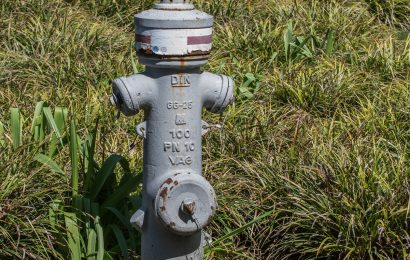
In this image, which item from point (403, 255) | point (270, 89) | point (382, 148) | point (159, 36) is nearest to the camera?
point (159, 36)

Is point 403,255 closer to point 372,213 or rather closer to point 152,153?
point 372,213

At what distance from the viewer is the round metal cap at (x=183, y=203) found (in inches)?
134

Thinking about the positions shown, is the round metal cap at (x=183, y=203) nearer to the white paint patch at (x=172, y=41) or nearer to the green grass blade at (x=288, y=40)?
the white paint patch at (x=172, y=41)

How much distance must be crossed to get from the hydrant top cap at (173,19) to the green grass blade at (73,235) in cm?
94

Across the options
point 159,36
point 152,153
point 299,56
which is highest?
point 159,36

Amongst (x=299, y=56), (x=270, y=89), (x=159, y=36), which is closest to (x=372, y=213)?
(x=159, y=36)

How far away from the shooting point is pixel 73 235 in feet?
12.2

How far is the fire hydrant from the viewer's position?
3.30 meters

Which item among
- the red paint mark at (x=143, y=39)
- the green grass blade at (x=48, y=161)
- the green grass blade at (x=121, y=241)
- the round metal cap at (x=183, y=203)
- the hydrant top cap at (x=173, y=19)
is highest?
the hydrant top cap at (x=173, y=19)

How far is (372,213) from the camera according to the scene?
3.96 meters

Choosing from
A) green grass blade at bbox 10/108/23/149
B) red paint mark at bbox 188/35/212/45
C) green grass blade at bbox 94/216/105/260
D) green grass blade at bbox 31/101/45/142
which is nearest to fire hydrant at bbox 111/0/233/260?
red paint mark at bbox 188/35/212/45

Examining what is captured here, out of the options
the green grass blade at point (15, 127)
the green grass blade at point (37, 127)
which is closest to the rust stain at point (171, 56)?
the green grass blade at point (15, 127)

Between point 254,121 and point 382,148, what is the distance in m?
0.82

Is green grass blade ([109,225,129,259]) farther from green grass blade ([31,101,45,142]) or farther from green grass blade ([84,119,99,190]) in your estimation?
green grass blade ([31,101,45,142])
